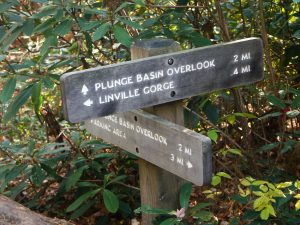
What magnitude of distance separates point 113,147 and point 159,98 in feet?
5.04

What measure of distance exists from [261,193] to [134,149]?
601 millimetres

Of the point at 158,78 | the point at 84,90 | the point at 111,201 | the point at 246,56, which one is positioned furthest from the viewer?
the point at 111,201

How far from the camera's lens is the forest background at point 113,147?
343 cm

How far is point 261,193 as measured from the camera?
2838 millimetres

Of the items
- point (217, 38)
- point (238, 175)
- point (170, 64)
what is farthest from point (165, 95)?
point (217, 38)

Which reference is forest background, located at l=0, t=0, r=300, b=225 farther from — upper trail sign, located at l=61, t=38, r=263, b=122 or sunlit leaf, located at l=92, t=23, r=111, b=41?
upper trail sign, located at l=61, t=38, r=263, b=122

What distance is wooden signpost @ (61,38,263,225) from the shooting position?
2.52 meters

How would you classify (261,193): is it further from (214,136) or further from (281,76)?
(281,76)

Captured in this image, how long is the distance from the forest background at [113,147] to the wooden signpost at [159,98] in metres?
0.37

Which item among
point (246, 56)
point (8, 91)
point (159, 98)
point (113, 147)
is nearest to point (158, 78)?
point (159, 98)

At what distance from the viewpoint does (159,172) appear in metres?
3.02

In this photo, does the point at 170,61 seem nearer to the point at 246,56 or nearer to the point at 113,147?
the point at 246,56

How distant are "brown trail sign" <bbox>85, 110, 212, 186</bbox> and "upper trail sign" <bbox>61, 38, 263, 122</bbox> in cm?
14

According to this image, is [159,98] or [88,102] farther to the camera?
[159,98]
